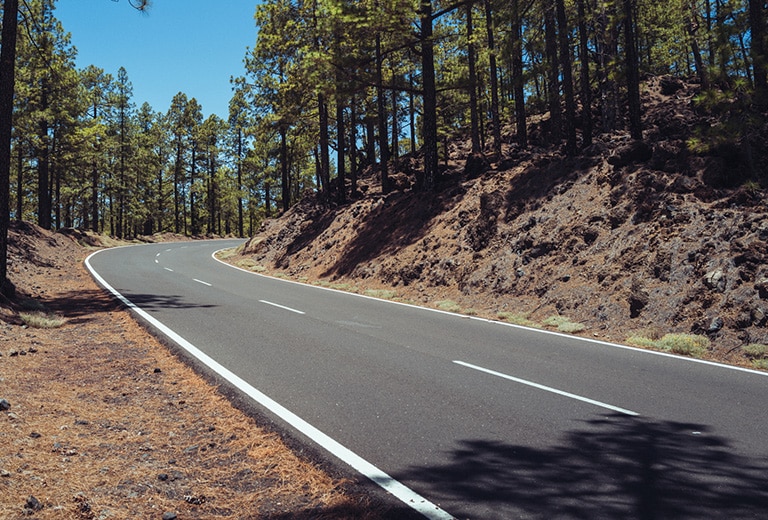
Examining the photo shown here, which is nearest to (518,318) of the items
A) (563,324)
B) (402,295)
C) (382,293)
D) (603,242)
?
(563,324)

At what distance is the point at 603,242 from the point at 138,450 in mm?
11421

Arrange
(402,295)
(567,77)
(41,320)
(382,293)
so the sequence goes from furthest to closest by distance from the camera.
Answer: (567,77)
(382,293)
(402,295)
(41,320)

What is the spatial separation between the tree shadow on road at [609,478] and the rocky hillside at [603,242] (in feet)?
16.0

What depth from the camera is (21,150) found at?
30594 millimetres

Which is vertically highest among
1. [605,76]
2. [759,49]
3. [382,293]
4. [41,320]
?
[605,76]

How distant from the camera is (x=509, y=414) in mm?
5082

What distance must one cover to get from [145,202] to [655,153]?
55.9m

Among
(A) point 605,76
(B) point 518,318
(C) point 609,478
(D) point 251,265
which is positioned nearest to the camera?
(C) point 609,478

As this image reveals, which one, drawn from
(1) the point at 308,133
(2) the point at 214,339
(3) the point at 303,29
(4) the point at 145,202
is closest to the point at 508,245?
(2) the point at 214,339

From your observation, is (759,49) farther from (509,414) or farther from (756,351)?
(509,414)

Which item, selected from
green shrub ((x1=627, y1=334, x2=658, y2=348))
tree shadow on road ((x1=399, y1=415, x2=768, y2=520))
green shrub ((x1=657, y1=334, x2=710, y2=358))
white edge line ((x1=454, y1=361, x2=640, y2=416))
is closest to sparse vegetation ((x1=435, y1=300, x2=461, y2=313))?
green shrub ((x1=627, y1=334, x2=658, y2=348))

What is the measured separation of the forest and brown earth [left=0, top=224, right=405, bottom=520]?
728cm

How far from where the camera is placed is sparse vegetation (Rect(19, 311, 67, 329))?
9.30 m

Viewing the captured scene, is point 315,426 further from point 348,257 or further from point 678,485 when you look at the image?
point 348,257
